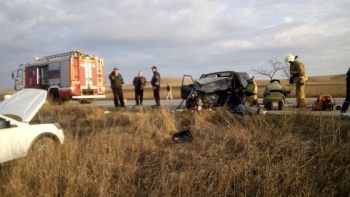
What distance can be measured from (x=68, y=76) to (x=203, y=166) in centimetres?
1484

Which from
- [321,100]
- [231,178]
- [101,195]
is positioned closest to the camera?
[101,195]

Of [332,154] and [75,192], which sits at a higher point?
[332,154]

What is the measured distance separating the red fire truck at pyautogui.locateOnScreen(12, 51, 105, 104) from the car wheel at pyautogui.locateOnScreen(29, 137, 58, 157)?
1198 cm

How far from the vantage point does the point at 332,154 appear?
3.89m

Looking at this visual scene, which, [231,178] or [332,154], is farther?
[332,154]

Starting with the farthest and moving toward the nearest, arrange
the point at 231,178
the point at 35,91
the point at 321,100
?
the point at 321,100
the point at 35,91
the point at 231,178

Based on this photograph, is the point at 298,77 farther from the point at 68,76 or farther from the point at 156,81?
the point at 68,76

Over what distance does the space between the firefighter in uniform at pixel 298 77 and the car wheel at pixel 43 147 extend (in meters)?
7.23

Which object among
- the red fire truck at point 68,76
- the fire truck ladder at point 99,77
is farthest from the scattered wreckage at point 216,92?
the fire truck ladder at point 99,77

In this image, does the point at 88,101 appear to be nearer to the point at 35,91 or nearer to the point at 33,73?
the point at 33,73

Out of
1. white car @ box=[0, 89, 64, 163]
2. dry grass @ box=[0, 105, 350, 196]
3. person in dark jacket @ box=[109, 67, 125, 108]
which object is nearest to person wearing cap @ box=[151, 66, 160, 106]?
person in dark jacket @ box=[109, 67, 125, 108]

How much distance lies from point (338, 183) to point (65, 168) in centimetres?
332

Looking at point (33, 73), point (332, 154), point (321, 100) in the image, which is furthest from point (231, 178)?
point (33, 73)

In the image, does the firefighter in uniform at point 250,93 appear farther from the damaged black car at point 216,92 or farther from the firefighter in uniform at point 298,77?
the firefighter in uniform at point 298,77
